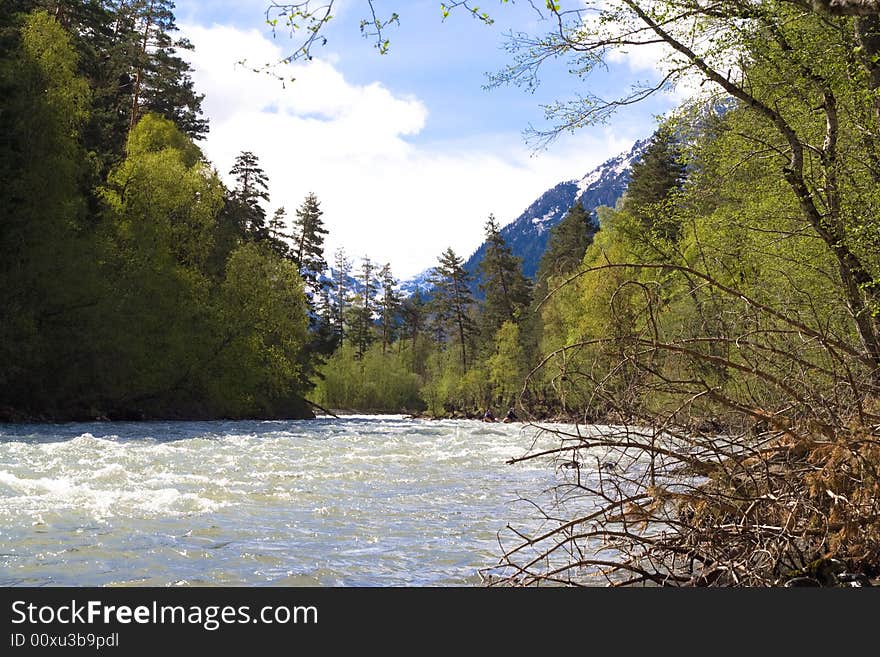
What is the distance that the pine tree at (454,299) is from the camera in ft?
241

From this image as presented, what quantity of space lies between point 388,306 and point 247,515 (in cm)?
8475

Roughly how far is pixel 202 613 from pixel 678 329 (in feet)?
22.5

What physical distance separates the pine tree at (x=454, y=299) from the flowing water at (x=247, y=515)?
57.5 m

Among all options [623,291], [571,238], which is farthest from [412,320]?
[623,291]

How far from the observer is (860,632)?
4035 millimetres

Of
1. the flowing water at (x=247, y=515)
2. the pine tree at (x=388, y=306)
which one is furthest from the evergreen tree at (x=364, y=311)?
the flowing water at (x=247, y=515)

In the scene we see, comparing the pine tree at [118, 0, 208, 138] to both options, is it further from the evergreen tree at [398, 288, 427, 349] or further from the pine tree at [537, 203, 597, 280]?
the evergreen tree at [398, 288, 427, 349]

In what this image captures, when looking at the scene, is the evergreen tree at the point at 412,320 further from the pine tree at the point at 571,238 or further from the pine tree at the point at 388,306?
the pine tree at the point at 571,238

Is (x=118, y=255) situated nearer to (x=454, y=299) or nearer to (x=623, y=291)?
(x=623, y=291)

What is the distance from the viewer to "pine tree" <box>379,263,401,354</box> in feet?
300

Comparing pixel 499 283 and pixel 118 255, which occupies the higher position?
pixel 499 283

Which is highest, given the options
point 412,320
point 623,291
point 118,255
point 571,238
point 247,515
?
point 571,238

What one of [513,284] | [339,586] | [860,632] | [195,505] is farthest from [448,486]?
[513,284]

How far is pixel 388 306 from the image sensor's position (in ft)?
305
